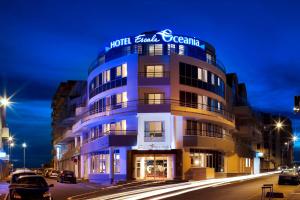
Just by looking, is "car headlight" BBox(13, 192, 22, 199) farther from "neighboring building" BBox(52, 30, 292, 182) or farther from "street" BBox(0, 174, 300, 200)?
"neighboring building" BBox(52, 30, 292, 182)

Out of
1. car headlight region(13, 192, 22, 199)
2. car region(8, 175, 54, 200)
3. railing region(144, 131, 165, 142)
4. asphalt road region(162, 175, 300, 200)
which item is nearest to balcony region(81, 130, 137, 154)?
railing region(144, 131, 165, 142)

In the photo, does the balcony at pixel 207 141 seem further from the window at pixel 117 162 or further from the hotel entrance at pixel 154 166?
the window at pixel 117 162

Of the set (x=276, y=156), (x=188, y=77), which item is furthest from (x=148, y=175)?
(x=276, y=156)

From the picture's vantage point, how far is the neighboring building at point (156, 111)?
54.6 metres

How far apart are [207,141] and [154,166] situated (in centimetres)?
644

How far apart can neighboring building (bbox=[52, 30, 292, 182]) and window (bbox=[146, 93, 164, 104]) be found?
10 centimetres

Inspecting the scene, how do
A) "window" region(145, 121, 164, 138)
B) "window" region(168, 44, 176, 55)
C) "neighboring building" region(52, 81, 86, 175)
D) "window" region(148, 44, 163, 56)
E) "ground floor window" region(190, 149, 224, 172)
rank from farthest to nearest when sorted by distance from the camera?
1. "neighboring building" region(52, 81, 86, 175)
2. "window" region(148, 44, 163, 56)
3. "window" region(168, 44, 176, 55)
4. "ground floor window" region(190, 149, 224, 172)
5. "window" region(145, 121, 164, 138)

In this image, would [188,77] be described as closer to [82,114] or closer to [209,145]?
[209,145]

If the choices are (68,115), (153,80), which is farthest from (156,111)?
(68,115)

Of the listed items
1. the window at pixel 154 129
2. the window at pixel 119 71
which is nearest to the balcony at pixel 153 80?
the window at pixel 119 71

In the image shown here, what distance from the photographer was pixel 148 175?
181 feet

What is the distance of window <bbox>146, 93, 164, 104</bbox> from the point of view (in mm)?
55378

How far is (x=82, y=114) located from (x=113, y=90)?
16.3 meters

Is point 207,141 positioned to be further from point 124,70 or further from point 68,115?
point 68,115
